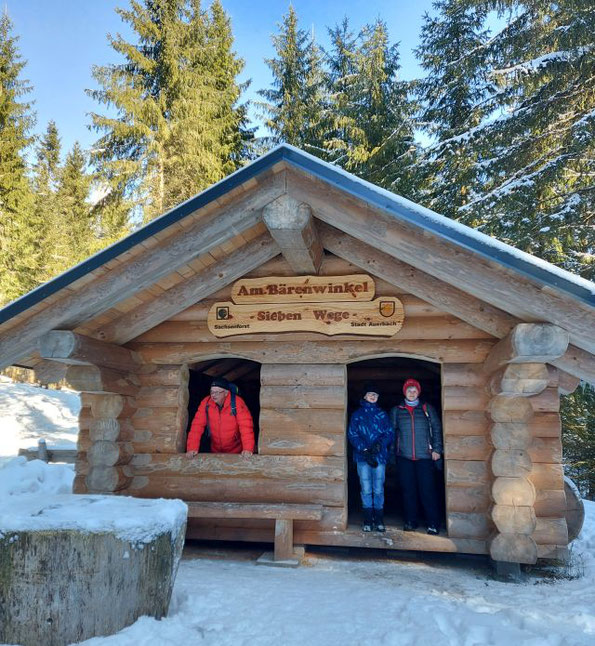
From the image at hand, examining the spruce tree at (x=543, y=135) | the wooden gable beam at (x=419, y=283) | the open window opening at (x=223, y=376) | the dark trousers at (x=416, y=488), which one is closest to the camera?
A: the wooden gable beam at (x=419, y=283)

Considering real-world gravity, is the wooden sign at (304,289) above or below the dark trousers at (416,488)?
above

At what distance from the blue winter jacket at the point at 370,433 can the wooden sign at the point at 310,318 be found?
4.04 feet

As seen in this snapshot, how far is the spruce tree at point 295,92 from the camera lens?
65.3 ft

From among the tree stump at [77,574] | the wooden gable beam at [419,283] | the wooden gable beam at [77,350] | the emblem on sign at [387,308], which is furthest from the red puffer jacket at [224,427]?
the tree stump at [77,574]

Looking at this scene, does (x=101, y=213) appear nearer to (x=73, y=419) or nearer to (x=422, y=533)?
(x=73, y=419)

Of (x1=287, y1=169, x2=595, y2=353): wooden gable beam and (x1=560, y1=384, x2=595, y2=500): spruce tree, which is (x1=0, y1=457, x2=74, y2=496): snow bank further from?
(x1=560, y1=384, x2=595, y2=500): spruce tree

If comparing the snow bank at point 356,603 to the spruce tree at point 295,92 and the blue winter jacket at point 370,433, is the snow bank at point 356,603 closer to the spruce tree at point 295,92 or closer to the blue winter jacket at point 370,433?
the blue winter jacket at point 370,433

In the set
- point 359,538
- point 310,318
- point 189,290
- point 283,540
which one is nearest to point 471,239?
point 310,318

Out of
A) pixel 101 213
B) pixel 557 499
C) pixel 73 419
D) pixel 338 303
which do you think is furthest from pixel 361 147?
pixel 73 419

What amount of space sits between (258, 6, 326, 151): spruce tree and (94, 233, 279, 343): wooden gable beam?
47.2 feet

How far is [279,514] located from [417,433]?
204cm

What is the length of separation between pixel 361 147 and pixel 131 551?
16251mm

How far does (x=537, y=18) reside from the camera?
11.3 metres

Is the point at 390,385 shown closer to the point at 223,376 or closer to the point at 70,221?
the point at 223,376
